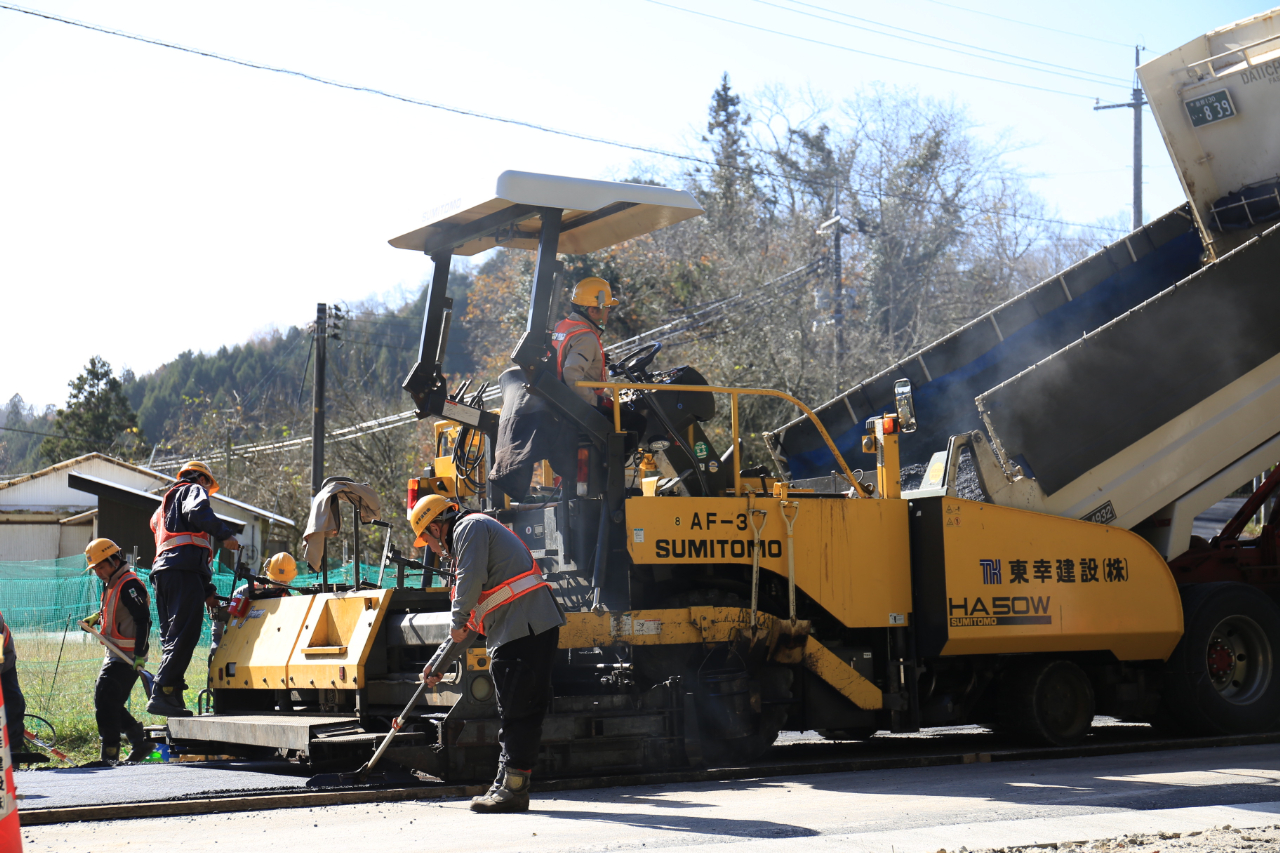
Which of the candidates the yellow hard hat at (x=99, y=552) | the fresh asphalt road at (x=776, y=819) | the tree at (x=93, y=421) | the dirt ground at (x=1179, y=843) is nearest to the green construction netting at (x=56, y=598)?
the yellow hard hat at (x=99, y=552)

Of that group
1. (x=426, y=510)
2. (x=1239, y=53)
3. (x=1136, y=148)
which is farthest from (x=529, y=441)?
(x=1136, y=148)

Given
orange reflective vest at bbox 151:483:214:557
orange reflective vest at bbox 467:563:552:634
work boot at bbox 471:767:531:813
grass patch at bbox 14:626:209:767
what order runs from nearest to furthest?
1. work boot at bbox 471:767:531:813
2. orange reflective vest at bbox 467:563:552:634
3. orange reflective vest at bbox 151:483:214:557
4. grass patch at bbox 14:626:209:767

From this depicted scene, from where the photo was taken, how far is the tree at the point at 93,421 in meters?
54.2

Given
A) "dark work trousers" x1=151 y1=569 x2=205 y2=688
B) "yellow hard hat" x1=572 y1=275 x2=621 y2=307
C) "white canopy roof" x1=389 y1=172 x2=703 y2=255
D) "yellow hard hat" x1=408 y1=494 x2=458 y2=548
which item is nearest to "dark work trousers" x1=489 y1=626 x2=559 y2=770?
"yellow hard hat" x1=408 y1=494 x2=458 y2=548

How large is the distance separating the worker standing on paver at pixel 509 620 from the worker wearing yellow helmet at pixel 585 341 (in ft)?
3.65

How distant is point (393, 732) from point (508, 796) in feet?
2.51

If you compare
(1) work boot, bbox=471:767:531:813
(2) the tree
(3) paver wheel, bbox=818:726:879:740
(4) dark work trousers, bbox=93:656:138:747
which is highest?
(2) the tree

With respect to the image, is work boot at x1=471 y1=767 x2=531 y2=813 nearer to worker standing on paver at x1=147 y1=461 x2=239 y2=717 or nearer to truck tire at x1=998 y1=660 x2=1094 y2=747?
worker standing on paver at x1=147 y1=461 x2=239 y2=717

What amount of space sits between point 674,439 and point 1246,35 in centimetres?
585

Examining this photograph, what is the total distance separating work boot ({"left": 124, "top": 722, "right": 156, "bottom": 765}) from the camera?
8.35 m

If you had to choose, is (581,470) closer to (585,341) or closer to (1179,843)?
(585,341)

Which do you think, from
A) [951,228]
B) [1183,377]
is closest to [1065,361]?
[1183,377]

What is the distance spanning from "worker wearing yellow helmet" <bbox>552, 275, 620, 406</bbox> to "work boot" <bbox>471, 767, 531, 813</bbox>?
206 cm

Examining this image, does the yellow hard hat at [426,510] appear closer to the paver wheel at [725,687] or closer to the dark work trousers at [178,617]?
the paver wheel at [725,687]
